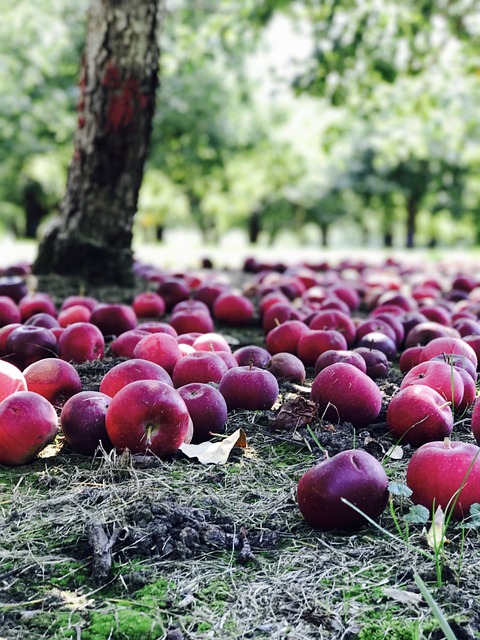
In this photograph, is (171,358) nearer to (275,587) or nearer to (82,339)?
(82,339)

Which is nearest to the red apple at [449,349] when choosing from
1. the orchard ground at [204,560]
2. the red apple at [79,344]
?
the orchard ground at [204,560]

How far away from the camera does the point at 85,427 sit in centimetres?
261

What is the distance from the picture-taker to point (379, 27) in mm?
9867

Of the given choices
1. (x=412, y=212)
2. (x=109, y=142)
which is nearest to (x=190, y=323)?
(x=109, y=142)

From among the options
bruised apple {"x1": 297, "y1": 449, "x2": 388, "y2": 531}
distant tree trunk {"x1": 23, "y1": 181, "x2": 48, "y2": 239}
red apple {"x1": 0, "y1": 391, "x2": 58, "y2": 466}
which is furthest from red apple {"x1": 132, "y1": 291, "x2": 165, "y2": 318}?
distant tree trunk {"x1": 23, "y1": 181, "x2": 48, "y2": 239}

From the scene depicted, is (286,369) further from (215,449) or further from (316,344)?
(215,449)

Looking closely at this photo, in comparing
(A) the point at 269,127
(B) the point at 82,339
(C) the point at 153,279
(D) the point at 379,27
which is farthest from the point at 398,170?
(B) the point at 82,339

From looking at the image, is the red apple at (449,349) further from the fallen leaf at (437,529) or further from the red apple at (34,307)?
the red apple at (34,307)

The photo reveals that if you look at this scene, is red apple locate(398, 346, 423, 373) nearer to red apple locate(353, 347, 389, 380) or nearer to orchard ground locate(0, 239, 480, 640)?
red apple locate(353, 347, 389, 380)

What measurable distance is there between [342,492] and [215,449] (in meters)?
0.72

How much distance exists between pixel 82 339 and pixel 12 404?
1.30 metres

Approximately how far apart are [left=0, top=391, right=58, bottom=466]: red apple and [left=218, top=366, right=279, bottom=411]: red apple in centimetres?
82

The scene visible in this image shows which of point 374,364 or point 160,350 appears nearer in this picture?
point 160,350

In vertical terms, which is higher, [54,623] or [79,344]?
[79,344]
